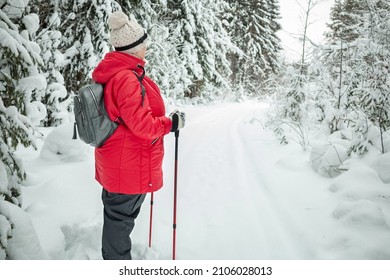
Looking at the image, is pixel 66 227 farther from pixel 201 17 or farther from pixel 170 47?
pixel 201 17

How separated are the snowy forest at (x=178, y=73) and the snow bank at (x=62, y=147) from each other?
615 mm

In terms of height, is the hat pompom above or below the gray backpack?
above

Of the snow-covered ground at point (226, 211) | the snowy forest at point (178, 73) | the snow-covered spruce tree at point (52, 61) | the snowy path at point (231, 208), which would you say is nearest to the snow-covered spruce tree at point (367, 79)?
the snowy forest at point (178, 73)

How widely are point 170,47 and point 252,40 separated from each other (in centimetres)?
1421

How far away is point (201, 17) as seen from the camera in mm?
14820

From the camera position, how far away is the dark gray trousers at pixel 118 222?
2.19 meters

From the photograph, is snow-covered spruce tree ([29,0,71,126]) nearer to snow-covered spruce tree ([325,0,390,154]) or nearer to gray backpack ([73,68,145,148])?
gray backpack ([73,68,145,148])

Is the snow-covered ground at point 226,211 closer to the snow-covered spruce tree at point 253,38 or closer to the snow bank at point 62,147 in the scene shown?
the snow bank at point 62,147

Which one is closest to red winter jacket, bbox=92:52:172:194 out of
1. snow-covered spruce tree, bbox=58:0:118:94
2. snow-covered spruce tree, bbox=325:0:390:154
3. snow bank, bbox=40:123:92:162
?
snow bank, bbox=40:123:92:162

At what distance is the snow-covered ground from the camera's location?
2760 millimetres

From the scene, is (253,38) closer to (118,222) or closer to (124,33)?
(124,33)

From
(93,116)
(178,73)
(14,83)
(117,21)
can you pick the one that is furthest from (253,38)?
(93,116)

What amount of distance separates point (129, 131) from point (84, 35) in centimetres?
668

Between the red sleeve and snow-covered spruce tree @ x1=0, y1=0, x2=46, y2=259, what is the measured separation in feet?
3.40
